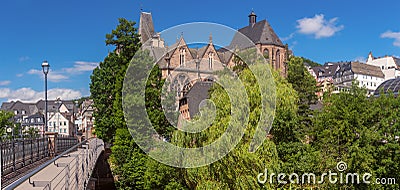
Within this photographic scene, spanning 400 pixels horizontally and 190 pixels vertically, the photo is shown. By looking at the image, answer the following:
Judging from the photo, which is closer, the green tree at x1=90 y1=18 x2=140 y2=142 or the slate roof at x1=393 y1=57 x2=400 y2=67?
the green tree at x1=90 y1=18 x2=140 y2=142

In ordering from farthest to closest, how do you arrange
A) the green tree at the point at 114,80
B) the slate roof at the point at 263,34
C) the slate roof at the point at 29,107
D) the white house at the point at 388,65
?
the slate roof at the point at 29,107 < the white house at the point at 388,65 < the slate roof at the point at 263,34 < the green tree at the point at 114,80

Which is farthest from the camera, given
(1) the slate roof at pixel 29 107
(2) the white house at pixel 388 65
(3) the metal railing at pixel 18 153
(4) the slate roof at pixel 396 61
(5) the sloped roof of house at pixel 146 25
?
(1) the slate roof at pixel 29 107

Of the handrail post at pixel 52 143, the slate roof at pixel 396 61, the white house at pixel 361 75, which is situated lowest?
the handrail post at pixel 52 143

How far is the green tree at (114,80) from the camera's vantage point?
1388 inches

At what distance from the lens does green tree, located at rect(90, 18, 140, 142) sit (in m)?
35.2

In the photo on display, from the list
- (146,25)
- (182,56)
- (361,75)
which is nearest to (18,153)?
(182,56)

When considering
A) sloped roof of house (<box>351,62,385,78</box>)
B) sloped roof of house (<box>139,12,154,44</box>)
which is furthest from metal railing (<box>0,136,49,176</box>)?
sloped roof of house (<box>351,62,385,78</box>)

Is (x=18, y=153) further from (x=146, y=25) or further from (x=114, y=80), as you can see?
(x=146, y=25)

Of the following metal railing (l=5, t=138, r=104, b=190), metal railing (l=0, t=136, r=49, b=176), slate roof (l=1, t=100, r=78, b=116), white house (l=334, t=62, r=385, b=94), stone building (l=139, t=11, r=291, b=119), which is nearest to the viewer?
metal railing (l=5, t=138, r=104, b=190)

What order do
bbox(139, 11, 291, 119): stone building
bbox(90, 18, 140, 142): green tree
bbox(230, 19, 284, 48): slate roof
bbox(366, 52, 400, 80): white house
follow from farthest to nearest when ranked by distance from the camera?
bbox(366, 52, 400, 80): white house
bbox(230, 19, 284, 48): slate roof
bbox(139, 11, 291, 119): stone building
bbox(90, 18, 140, 142): green tree

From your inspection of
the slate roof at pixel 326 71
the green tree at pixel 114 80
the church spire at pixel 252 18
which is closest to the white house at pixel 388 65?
the slate roof at pixel 326 71

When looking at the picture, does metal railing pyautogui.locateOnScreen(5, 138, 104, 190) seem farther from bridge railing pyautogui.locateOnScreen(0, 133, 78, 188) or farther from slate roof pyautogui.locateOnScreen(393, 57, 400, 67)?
slate roof pyautogui.locateOnScreen(393, 57, 400, 67)

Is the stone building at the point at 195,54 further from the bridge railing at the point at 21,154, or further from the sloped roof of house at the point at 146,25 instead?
the bridge railing at the point at 21,154

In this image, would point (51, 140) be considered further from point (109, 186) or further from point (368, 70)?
point (368, 70)
